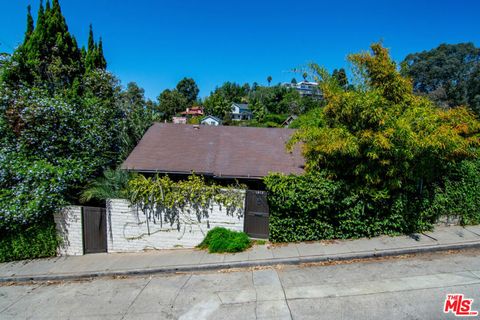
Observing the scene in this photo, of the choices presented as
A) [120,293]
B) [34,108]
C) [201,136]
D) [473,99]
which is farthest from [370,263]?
[473,99]

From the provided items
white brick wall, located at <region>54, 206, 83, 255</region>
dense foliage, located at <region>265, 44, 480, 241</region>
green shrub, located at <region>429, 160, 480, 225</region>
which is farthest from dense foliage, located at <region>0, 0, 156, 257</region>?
green shrub, located at <region>429, 160, 480, 225</region>

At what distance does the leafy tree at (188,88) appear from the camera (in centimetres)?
9088

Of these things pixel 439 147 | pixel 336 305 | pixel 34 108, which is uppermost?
pixel 34 108

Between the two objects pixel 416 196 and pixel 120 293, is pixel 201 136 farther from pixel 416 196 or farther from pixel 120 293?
pixel 416 196

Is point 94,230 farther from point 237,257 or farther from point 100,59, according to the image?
point 100,59

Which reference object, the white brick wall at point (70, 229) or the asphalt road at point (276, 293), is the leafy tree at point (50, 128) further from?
the asphalt road at point (276, 293)

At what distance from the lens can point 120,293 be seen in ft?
19.0

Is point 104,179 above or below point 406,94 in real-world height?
below

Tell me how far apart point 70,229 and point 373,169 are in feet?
29.0

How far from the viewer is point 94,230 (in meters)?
7.90

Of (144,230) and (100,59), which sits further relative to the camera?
(100,59)

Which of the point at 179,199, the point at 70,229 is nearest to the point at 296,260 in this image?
the point at 179,199

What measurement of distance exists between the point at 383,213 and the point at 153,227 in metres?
6.66

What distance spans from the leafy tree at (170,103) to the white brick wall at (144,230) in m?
53.4
